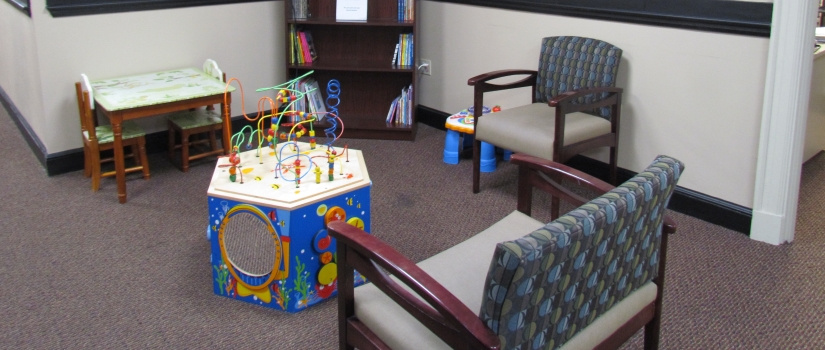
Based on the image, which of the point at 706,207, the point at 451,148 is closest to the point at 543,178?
the point at 706,207

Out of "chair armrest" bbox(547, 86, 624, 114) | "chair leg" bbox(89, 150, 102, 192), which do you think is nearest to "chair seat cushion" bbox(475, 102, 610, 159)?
"chair armrest" bbox(547, 86, 624, 114)

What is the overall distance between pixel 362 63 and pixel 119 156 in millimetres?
1588

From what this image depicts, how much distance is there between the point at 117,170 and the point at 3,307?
3.19ft

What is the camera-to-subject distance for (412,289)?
1636 mm

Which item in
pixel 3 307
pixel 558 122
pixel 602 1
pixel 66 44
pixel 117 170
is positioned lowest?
pixel 3 307

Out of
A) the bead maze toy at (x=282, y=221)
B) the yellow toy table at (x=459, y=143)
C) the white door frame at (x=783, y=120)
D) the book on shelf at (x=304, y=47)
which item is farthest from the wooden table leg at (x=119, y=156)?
the white door frame at (x=783, y=120)

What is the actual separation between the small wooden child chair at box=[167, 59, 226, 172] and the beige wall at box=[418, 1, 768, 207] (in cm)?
157

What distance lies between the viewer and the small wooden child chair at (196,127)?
12.5 feet

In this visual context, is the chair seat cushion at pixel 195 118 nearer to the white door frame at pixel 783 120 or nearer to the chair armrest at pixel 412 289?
the chair armrest at pixel 412 289

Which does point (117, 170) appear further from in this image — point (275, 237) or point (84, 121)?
point (275, 237)

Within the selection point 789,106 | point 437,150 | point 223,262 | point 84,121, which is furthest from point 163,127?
point 789,106

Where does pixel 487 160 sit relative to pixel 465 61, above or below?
below

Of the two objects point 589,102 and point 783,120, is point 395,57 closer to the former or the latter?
point 589,102

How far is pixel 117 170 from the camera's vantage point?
3428mm
